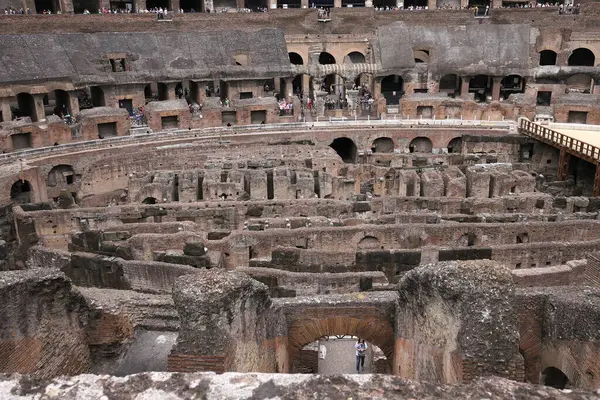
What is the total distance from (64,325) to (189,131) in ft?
68.6

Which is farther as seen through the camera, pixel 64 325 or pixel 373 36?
pixel 373 36

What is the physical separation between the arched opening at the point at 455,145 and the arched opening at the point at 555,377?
20753 mm

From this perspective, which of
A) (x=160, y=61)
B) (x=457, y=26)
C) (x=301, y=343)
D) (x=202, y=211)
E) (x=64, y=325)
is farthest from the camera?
(x=457, y=26)

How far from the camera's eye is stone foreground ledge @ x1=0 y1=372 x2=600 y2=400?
5.18 metres

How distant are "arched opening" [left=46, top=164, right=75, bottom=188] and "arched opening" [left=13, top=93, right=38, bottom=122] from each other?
5.46 m

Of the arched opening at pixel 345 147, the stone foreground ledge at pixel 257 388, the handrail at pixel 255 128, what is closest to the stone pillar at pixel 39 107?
the handrail at pixel 255 128

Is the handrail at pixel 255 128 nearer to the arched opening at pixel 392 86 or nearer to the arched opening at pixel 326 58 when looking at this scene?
the arched opening at pixel 392 86

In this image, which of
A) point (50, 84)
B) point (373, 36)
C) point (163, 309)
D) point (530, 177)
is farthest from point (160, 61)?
point (163, 309)

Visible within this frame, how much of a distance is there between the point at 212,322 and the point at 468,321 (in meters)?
3.61

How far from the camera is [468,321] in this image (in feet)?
25.0

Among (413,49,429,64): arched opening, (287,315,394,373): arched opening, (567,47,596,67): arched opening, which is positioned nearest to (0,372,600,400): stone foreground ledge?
(287,315,394,373): arched opening

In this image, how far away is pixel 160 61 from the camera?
33594mm

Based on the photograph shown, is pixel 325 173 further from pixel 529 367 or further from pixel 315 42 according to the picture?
pixel 315 42

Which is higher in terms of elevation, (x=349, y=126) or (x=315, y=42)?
(x=315, y=42)
